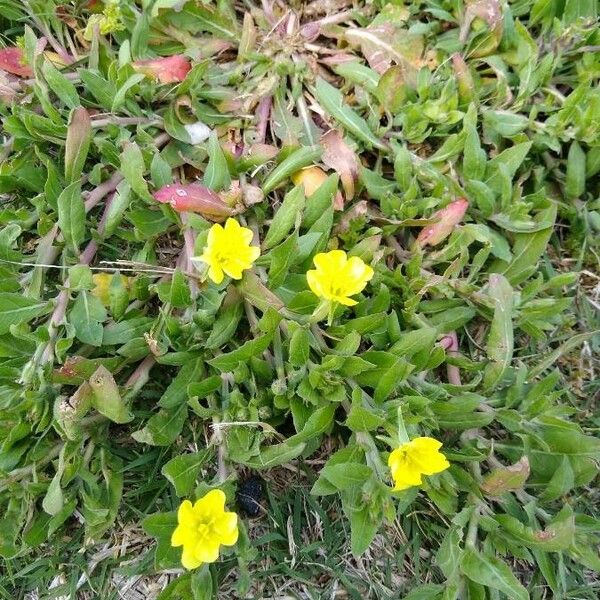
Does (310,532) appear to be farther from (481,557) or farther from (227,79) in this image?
(227,79)

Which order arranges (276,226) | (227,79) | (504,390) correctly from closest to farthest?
(276,226) < (504,390) < (227,79)

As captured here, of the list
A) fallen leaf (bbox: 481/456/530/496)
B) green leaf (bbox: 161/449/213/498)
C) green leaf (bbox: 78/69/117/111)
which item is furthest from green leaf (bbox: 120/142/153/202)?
fallen leaf (bbox: 481/456/530/496)

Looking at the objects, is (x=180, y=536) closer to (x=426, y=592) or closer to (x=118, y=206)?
(x=426, y=592)

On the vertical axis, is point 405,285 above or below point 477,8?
below

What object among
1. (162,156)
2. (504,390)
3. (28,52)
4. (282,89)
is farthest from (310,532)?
(28,52)

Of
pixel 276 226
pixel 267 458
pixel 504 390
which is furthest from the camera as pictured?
pixel 504 390

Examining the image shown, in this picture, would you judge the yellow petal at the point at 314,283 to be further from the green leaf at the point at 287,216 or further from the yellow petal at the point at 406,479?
the yellow petal at the point at 406,479
